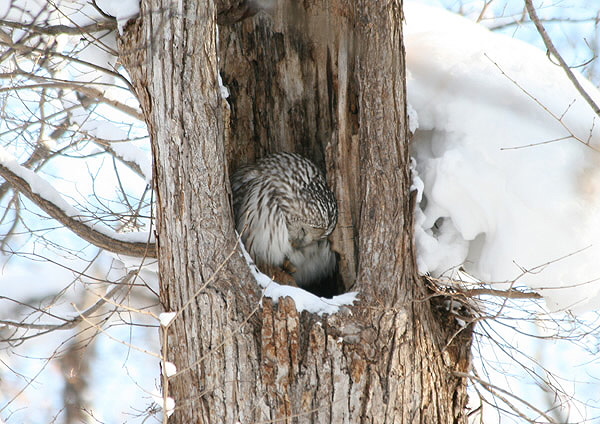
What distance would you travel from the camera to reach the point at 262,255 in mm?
3803

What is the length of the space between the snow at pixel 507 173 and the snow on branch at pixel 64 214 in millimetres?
1692

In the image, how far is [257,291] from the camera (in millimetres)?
3033

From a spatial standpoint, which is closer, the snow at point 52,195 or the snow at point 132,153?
the snow at point 52,195

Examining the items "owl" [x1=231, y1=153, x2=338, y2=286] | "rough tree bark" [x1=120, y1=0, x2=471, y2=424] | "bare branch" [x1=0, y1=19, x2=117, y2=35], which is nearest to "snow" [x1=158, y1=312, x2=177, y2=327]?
"rough tree bark" [x1=120, y1=0, x2=471, y2=424]

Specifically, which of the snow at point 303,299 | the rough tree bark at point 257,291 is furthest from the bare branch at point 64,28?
the snow at point 303,299

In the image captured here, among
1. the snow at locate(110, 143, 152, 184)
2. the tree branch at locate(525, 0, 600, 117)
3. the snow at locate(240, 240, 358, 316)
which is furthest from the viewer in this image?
the snow at locate(110, 143, 152, 184)

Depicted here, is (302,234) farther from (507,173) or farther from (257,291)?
(507,173)

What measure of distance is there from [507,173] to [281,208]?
1.31m

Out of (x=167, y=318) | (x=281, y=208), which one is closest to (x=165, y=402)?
(x=167, y=318)

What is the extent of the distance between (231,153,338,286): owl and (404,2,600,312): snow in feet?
1.94

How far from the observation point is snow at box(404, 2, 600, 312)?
3.18 meters

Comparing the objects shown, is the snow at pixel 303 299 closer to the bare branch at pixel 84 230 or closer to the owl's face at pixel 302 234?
the owl's face at pixel 302 234

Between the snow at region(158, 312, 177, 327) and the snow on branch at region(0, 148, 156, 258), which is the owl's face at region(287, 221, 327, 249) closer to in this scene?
the snow on branch at region(0, 148, 156, 258)

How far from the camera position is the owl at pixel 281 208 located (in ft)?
12.2
